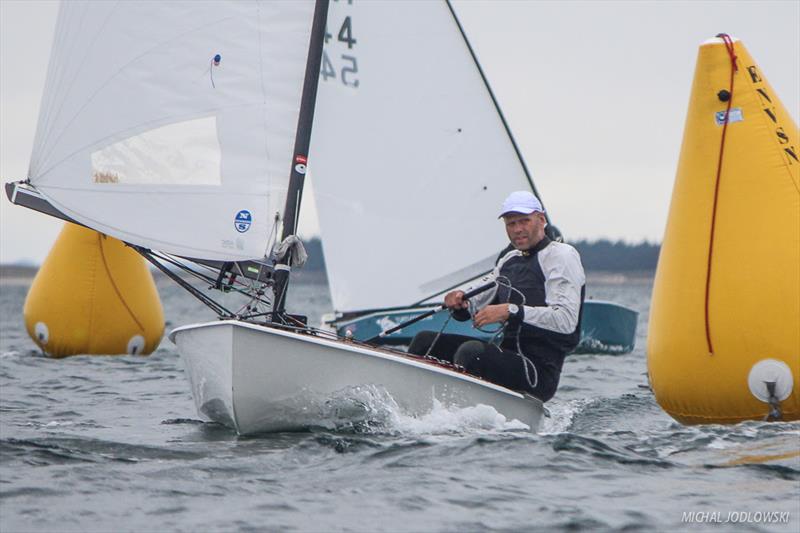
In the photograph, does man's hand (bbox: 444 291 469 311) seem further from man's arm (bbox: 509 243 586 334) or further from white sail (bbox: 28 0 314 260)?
white sail (bbox: 28 0 314 260)

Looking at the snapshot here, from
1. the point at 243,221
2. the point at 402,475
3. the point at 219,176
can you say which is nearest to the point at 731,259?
the point at 402,475

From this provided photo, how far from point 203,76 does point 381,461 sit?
3185 mm

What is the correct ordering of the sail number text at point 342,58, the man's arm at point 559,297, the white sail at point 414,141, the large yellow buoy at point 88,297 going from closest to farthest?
the man's arm at point 559,297 < the sail number text at point 342,58 < the white sail at point 414,141 < the large yellow buoy at point 88,297

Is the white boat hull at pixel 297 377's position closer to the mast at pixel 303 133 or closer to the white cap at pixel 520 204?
the white cap at pixel 520 204

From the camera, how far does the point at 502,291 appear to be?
22.8ft

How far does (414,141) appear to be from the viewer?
11711 mm

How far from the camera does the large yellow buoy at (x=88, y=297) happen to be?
12.5 metres

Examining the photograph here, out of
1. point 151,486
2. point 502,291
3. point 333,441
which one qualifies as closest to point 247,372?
point 333,441

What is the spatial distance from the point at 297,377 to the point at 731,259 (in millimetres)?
2422

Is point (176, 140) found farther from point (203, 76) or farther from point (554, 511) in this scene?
point (554, 511)

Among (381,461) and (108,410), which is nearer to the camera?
(381,461)

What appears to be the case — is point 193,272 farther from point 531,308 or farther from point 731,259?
point 731,259

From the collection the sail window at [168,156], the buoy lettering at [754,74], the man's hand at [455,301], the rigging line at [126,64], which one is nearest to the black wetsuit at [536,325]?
the man's hand at [455,301]

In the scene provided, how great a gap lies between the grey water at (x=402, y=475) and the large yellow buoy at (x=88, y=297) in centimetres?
474
